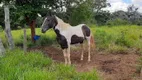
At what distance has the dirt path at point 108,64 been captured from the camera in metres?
6.05

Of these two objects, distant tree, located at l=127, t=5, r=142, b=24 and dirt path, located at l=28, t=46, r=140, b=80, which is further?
distant tree, located at l=127, t=5, r=142, b=24

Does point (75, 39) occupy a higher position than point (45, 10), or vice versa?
point (45, 10)

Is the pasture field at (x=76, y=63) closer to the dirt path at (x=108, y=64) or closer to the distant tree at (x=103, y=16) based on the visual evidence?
the dirt path at (x=108, y=64)

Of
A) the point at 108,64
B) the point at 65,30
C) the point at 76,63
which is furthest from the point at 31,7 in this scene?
the point at 108,64

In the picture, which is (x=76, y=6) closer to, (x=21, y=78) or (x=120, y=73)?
(x=120, y=73)

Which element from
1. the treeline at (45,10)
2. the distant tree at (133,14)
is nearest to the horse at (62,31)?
the treeline at (45,10)

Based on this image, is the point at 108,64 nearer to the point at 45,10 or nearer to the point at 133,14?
the point at 45,10

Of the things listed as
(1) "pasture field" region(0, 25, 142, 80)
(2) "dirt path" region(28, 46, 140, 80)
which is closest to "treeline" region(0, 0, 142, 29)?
(1) "pasture field" region(0, 25, 142, 80)

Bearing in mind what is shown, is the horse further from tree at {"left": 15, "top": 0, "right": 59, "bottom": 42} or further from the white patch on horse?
tree at {"left": 15, "top": 0, "right": 59, "bottom": 42}

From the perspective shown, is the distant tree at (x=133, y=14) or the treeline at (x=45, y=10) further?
the distant tree at (x=133, y=14)

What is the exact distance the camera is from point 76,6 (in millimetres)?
11125

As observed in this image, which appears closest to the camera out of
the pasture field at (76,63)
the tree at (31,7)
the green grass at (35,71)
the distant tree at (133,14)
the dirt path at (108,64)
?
the green grass at (35,71)

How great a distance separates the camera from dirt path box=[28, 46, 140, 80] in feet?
19.9

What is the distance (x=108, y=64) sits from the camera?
7277 millimetres
